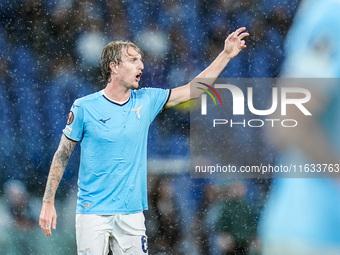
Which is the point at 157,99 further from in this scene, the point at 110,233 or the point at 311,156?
the point at 311,156

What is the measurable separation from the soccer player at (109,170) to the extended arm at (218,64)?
0.21 meters

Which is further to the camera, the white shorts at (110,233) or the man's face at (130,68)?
the man's face at (130,68)

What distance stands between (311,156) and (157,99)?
49.7 inches

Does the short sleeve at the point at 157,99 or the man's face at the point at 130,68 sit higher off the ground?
the man's face at the point at 130,68

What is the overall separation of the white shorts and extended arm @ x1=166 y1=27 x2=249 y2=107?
2.30 feet

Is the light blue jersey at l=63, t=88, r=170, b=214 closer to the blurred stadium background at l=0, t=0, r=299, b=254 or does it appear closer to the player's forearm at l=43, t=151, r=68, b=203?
the player's forearm at l=43, t=151, r=68, b=203

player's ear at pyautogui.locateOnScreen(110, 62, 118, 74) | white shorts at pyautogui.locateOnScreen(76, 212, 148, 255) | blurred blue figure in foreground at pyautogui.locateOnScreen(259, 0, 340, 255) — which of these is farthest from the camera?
blurred blue figure in foreground at pyautogui.locateOnScreen(259, 0, 340, 255)

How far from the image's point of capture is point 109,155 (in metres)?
3.45

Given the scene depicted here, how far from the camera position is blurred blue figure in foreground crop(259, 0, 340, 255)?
170 inches

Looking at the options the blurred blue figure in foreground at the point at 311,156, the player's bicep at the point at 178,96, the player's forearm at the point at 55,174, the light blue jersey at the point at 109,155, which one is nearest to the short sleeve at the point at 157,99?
the player's bicep at the point at 178,96

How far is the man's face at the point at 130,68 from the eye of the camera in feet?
11.7

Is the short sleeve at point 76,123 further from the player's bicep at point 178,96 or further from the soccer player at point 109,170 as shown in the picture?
the player's bicep at point 178,96

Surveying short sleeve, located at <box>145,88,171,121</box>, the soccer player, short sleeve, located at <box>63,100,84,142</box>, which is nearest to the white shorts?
the soccer player

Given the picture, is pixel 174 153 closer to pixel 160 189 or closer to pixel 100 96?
pixel 160 189
